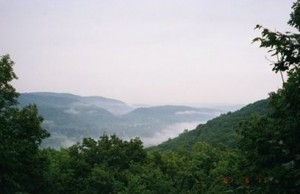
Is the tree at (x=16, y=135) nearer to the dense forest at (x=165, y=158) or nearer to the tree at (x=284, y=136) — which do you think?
the dense forest at (x=165, y=158)

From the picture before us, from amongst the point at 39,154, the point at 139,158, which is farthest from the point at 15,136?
the point at 139,158

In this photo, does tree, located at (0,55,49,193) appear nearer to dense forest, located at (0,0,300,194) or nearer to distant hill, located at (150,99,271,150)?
dense forest, located at (0,0,300,194)

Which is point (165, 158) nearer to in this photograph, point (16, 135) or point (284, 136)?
point (16, 135)

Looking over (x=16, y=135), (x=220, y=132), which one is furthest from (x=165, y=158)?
(x=220, y=132)

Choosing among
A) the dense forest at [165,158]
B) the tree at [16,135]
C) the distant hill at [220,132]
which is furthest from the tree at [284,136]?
the distant hill at [220,132]

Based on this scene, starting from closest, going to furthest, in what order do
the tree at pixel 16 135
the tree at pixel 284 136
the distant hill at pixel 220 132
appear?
the tree at pixel 284 136
the tree at pixel 16 135
the distant hill at pixel 220 132

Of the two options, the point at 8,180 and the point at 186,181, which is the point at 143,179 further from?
the point at 8,180
